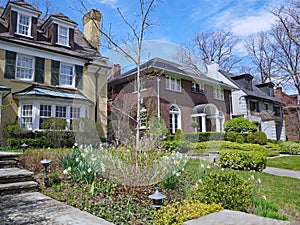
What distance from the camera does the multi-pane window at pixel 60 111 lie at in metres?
11.9

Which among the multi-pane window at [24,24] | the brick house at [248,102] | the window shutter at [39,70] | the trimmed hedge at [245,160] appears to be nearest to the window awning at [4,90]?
the window shutter at [39,70]

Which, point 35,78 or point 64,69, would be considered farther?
point 64,69

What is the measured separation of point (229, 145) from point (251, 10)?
6258 millimetres

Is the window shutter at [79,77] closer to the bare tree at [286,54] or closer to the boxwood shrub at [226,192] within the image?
the boxwood shrub at [226,192]

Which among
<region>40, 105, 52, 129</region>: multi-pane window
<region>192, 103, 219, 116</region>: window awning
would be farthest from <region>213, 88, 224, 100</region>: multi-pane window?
<region>40, 105, 52, 129</region>: multi-pane window

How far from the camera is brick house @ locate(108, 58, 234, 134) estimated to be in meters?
13.8

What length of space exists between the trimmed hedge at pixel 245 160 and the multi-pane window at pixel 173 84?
789 centimetres

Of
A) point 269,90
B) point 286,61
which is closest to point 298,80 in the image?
point 286,61

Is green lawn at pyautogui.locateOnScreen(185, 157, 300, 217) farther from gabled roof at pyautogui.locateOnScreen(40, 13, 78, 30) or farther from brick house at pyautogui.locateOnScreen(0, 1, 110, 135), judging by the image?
gabled roof at pyautogui.locateOnScreen(40, 13, 78, 30)

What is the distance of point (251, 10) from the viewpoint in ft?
28.4

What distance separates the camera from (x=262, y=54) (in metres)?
21.6

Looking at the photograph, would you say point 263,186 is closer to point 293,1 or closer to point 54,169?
point 54,169

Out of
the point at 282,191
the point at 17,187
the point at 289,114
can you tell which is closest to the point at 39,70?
the point at 17,187

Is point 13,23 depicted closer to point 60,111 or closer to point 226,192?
point 60,111
